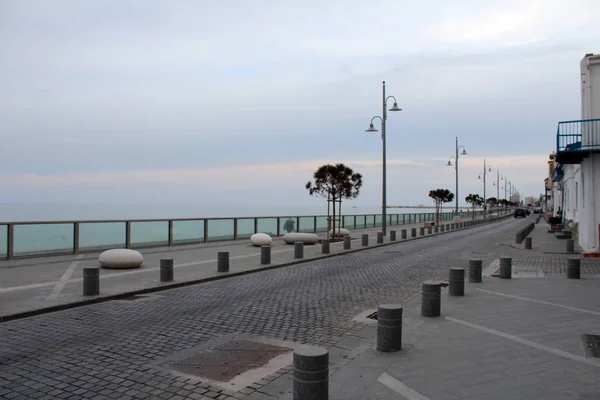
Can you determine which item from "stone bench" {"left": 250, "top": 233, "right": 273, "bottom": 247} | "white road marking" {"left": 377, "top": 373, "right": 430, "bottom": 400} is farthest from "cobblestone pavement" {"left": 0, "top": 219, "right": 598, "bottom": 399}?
"stone bench" {"left": 250, "top": 233, "right": 273, "bottom": 247}

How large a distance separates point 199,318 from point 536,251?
702 inches

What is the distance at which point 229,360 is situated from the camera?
6.10 meters

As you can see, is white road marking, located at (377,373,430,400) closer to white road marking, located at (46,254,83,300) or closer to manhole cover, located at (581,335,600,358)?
manhole cover, located at (581,335,600,358)

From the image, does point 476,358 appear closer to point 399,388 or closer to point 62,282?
point 399,388

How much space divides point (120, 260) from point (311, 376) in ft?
37.3

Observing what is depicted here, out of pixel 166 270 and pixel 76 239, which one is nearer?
pixel 166 270

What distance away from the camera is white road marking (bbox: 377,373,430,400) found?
488cm

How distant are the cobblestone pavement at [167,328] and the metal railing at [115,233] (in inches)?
325

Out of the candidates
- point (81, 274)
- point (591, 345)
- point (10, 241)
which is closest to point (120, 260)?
point (81, 274)

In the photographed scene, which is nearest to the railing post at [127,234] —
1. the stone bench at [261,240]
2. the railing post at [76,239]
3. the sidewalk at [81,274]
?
the sidewalk at [81,274]

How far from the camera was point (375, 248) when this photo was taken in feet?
77.4

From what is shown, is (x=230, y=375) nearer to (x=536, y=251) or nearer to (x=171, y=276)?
(x=171, y=276)

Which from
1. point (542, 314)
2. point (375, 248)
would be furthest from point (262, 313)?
point (375, 248)

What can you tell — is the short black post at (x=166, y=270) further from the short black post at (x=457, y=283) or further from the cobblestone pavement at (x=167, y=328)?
the short black post at (x=457, y=283)
